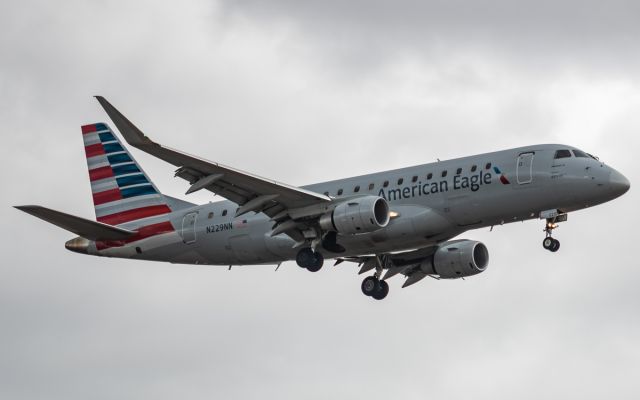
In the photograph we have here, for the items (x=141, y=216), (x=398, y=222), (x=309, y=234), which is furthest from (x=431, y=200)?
(x=141, y=216)

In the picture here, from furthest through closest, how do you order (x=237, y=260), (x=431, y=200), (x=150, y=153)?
1. (x=237, y=260)
2. (x=431, y=200)
3. (x=150, y=153)

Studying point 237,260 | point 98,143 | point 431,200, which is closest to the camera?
point 431,200

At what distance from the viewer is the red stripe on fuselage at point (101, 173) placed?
66188mm

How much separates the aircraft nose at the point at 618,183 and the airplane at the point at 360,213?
0.18 ft

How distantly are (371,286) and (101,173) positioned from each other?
43.1ft

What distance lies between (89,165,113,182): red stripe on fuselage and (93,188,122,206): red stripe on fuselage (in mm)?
879

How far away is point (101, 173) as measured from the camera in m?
66.3

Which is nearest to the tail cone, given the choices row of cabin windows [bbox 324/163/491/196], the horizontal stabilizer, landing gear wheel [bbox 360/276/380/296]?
the horizontal stabilizer

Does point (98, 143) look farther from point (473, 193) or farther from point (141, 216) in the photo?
point (473, 193)

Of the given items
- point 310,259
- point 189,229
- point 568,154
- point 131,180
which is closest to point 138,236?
point 189,229

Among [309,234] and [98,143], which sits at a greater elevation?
[98,143]

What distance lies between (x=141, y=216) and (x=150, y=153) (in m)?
11.5

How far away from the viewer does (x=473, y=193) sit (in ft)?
182

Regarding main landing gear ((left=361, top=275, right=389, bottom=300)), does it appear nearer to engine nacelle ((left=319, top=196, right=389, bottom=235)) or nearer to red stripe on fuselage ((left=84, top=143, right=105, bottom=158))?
engine nacelle ((left=319, top=196, right=389, bottom=235))
